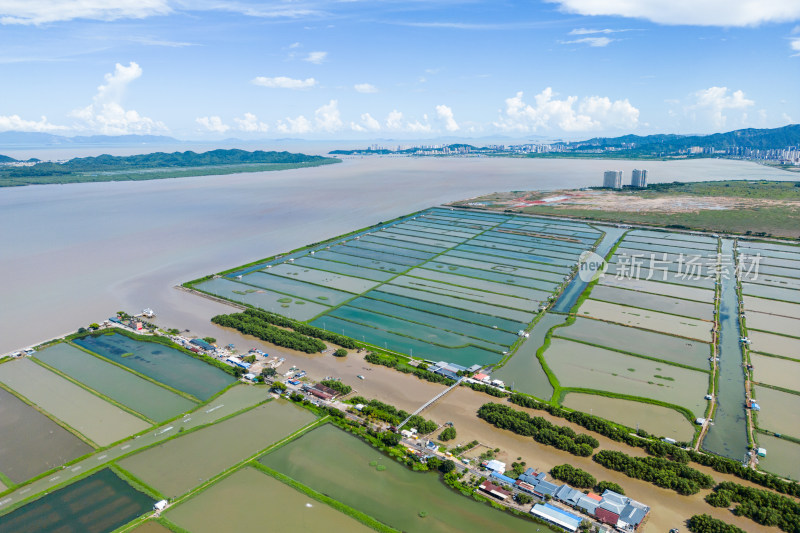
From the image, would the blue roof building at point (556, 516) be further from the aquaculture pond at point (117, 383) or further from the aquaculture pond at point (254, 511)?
the aquaculture pond at point (117, 383)

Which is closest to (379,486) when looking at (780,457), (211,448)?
(211,448)

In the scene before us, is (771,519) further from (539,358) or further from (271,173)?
(271,173)

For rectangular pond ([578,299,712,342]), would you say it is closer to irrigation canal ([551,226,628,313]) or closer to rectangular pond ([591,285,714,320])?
rectangular pond ([591,285,714,320])

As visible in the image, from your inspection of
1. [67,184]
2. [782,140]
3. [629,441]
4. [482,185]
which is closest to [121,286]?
[629,441]

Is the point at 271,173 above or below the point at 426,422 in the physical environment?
above

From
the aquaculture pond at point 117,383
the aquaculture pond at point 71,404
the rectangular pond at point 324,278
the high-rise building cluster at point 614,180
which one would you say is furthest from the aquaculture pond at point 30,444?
the high-rise building cluster at point 614,180

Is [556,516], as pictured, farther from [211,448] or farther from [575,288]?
[575,288]
